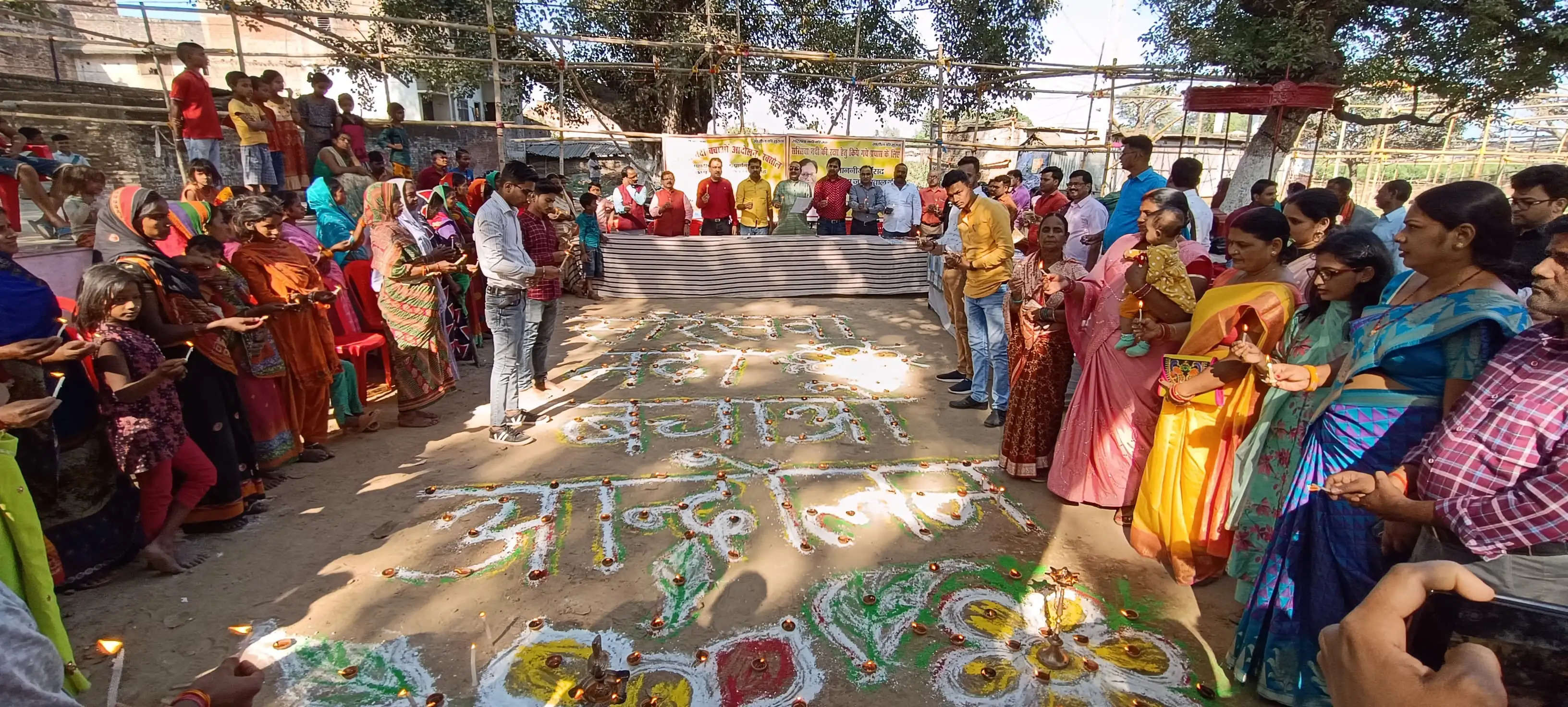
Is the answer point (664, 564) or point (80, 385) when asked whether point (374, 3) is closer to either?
point (80, 385)

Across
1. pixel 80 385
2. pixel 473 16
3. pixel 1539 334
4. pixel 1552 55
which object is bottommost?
pixel 80 385

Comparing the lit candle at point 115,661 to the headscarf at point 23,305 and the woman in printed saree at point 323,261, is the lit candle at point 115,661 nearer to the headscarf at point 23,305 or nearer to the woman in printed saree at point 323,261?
the headscarf at point 23,305

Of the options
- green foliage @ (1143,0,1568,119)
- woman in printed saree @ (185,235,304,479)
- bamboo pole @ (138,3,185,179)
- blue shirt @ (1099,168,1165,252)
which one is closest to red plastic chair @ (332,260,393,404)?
woman in printed saree @ (185,235,304,479)

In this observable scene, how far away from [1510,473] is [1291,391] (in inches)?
30.8

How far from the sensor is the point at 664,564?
131 inches

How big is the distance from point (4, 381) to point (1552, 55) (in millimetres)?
13585

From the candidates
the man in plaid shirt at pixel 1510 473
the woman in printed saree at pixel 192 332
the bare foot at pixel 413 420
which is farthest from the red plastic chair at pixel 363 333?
the man in plaid shirt at pixel 1510 473

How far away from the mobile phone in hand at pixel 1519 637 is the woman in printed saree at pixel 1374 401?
41.1 inches

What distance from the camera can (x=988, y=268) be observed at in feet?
17.0

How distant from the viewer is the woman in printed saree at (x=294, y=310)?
13.6ft

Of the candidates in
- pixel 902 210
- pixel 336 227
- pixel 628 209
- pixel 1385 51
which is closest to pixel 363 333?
pixel 336 227

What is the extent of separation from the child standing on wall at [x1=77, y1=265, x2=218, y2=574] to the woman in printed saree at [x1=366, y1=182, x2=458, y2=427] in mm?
1805

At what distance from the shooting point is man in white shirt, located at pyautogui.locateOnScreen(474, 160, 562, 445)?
15.1ft

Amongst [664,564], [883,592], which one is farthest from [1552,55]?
[664,564]
